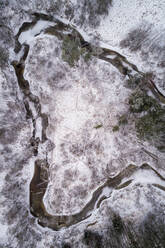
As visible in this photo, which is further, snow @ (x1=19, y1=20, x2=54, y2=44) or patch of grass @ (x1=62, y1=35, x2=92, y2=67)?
snow @ (x1=19, y1=20, x2=54, y2=44)

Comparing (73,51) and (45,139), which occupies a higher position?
(73,51)

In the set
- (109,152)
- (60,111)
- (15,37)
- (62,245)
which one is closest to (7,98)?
(60,111)

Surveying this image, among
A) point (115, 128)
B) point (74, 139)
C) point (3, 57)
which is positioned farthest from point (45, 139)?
point (3, 57)

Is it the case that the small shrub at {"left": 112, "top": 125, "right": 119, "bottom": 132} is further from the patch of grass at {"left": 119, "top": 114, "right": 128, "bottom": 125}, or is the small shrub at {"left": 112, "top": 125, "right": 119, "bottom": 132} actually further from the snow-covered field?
the patch of grass at {"left": 119, "top": 114, "right": 128, "bottom": 125}

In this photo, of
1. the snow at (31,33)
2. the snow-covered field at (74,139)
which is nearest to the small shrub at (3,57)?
the snow-covered field at (74,139)

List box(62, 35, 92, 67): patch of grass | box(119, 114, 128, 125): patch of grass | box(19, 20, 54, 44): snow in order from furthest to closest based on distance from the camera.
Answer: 1. box(19, 20, 54, 44): snow
2. box(119, 114, 128, 125): patch of grass
3. box(62, 35, 92, 67): patch of grass

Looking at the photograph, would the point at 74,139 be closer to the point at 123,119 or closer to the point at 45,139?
the point at 45,139

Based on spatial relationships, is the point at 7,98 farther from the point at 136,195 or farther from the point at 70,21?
the point at 136,195

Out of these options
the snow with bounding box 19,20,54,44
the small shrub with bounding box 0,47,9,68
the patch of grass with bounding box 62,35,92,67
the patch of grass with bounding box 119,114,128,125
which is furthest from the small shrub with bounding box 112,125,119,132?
the small shrub with bounding box 0,47,9,68

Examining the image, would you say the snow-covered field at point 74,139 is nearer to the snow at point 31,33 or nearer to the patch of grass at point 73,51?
the snow at point 31,33

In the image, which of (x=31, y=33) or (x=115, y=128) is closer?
(x=115, y=128)

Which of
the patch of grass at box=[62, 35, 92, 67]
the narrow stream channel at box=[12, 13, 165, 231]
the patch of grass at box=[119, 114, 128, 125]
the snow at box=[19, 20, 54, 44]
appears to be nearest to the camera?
the patch of grass at box=[62, 35, 92, 67]
